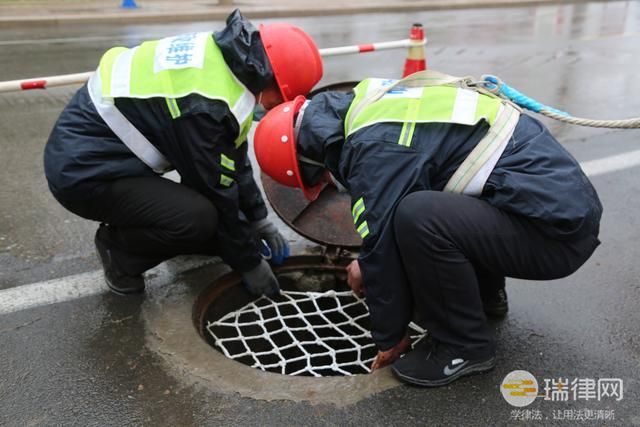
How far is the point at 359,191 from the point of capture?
7.37 feet

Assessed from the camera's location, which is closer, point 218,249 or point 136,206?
point 136,206

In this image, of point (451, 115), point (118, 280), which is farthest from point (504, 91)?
point (118, 280)

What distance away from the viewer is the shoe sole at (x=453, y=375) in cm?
235

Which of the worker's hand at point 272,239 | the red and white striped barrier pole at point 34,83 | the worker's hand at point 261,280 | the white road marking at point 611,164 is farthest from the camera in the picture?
the white road marking at point 611,164

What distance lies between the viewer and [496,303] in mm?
2793

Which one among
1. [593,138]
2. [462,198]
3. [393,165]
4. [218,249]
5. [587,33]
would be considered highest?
[393,165]

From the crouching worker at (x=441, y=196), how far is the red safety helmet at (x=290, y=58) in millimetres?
253

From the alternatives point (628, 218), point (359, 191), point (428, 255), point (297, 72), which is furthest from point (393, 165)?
point (628, 218)

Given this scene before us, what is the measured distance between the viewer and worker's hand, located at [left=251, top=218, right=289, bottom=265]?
3285mm

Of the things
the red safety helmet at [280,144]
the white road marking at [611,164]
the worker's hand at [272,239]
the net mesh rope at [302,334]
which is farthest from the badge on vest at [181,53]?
the white road marking at [611,164]

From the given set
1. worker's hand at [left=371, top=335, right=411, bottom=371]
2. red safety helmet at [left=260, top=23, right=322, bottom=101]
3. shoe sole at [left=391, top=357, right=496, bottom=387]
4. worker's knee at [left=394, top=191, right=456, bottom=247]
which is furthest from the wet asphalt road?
red safety helmet at [left=260, top=23, right=322, bottom=101]

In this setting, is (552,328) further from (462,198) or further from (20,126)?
(20,126)

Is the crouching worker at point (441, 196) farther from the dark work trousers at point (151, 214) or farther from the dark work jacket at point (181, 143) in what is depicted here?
the dark work trousers at point (151, 214)

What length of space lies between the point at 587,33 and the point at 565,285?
11.1 m
